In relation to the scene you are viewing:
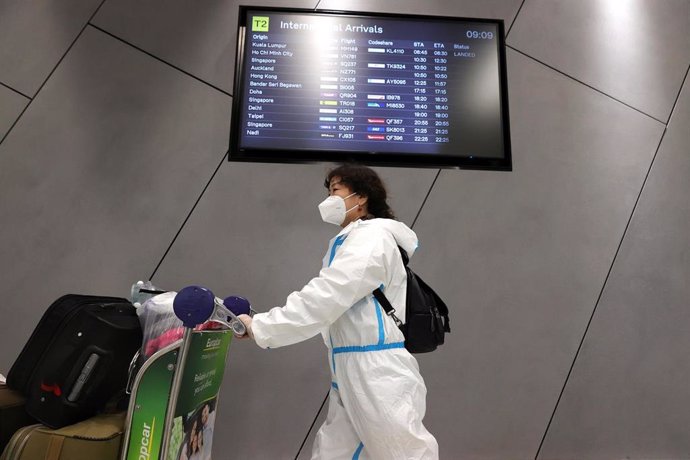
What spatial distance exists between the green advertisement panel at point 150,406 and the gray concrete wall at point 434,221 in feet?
3.84

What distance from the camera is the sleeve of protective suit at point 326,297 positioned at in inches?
53.3

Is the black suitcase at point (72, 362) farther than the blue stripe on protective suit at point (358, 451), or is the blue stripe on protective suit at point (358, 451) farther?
the blue stripe on protective suit at point (358, 451)

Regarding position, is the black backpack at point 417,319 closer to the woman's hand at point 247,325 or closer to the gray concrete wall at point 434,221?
the woman's hand at point 247,325

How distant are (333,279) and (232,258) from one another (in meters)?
1.14

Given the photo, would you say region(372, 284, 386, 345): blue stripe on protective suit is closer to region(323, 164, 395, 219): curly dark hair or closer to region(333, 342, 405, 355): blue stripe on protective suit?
region(333, 342, 405, 355): blue stripe on protective suit

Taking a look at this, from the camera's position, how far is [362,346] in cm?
143

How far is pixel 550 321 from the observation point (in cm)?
244

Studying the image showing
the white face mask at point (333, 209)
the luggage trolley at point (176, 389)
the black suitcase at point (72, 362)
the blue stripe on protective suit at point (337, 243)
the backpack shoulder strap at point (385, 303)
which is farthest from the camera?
the white face mask at point (333, 209)

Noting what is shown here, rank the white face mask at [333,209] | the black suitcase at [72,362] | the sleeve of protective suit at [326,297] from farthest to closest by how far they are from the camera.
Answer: the white face mask at [333,209] < the sleeve of protective suit at [326,297] < the black suitcase at [72,362]

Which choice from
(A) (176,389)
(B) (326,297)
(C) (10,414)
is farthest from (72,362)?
(B) (326,297)

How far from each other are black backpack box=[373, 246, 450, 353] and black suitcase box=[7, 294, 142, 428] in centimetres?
76

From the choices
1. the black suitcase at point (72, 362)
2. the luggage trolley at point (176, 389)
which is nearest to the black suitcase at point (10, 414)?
the black suitcase at point (72, 362)

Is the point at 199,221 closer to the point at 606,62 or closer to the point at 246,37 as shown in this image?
the point at 246,37

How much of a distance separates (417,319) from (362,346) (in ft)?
0.70
